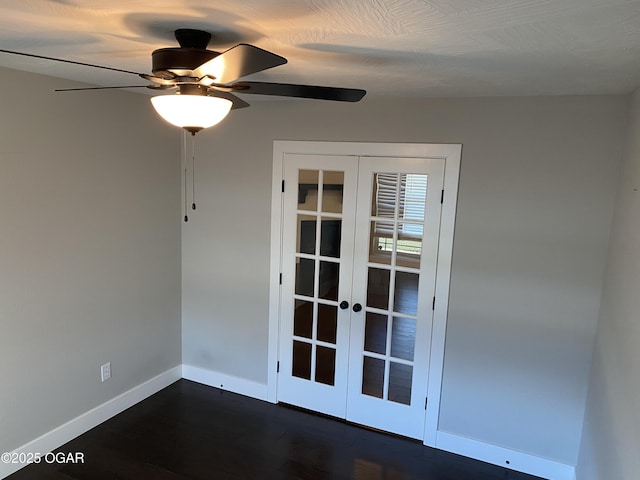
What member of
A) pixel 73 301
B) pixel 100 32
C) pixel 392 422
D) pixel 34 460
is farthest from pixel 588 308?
pixel 34 460

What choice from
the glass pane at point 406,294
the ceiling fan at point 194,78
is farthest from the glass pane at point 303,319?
the ceiling fan at point 194,78

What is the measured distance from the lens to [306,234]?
3619 mm

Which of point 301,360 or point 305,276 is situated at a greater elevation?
point 305,276

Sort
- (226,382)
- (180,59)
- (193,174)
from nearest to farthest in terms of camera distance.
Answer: (180,59), (193,174), (226,382)

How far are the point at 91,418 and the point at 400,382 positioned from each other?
223 cm

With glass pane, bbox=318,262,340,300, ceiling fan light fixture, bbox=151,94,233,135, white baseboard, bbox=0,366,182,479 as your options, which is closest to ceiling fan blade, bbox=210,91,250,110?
ceiling fan light fixture, bbox=151,94,233,135

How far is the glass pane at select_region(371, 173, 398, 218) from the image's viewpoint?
330 centimetres

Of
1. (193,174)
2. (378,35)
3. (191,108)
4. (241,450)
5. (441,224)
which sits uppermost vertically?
(378,35)

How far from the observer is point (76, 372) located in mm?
3285

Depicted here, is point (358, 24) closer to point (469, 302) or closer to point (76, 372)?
point (469, 302)

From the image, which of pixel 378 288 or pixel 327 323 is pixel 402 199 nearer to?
pixel 378 288

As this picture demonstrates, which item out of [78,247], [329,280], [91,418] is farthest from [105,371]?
[329,280]

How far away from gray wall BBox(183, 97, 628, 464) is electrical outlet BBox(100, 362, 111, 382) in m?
1.92

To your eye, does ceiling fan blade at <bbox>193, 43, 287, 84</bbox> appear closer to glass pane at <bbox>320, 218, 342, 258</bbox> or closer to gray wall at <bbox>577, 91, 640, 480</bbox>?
gray wall at <bbox>577, 91, 640, 480</bbox>
